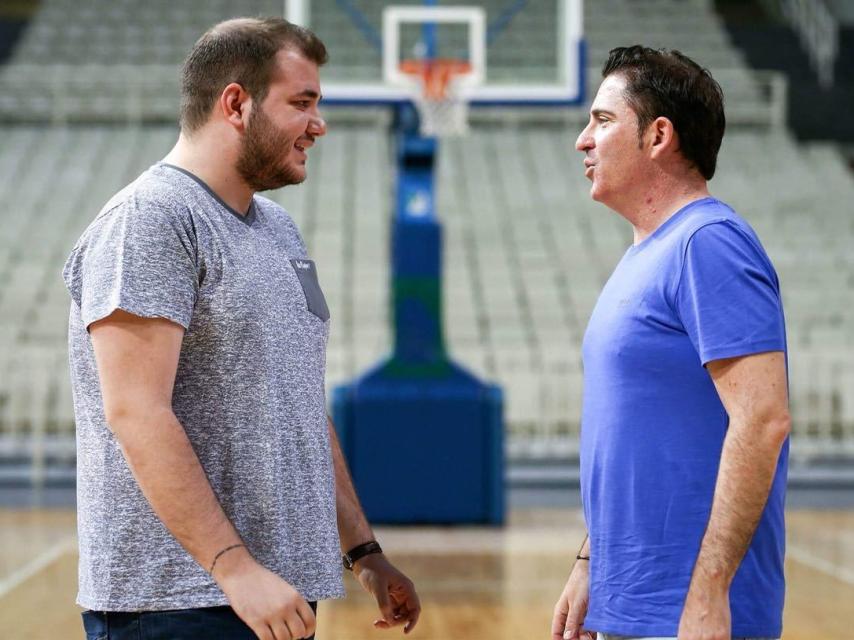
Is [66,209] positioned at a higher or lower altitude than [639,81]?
lower

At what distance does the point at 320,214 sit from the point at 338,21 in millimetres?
4938

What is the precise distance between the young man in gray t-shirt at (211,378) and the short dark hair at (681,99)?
0.51 m

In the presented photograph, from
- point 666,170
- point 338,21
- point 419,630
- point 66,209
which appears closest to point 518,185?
point 66,209

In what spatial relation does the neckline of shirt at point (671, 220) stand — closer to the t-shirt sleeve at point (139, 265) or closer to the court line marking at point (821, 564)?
the t-shirt sleeve at point (139, 265)

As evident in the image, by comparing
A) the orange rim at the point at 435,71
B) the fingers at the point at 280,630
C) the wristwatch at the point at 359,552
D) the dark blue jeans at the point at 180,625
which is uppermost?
the orange rim at the point at 435,71

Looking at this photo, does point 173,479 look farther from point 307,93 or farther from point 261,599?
point 307,93

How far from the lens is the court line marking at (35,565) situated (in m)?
6.75

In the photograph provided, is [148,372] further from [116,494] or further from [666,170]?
[666,170]

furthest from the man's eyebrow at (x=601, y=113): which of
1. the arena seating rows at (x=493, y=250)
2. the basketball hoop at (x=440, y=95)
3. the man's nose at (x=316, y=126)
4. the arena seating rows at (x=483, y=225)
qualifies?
the arena seating rows at (x=493, y=250)

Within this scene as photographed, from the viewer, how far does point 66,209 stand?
14.2 m

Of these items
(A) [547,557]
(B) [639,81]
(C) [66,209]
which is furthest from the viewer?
(C) [66,209]

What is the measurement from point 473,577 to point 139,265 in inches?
212

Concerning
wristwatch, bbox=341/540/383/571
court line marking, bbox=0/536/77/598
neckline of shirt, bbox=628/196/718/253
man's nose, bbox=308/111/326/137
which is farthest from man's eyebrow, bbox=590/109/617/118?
court line marking, bbox=0/536/77/598

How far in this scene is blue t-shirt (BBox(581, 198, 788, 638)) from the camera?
2.02 m
